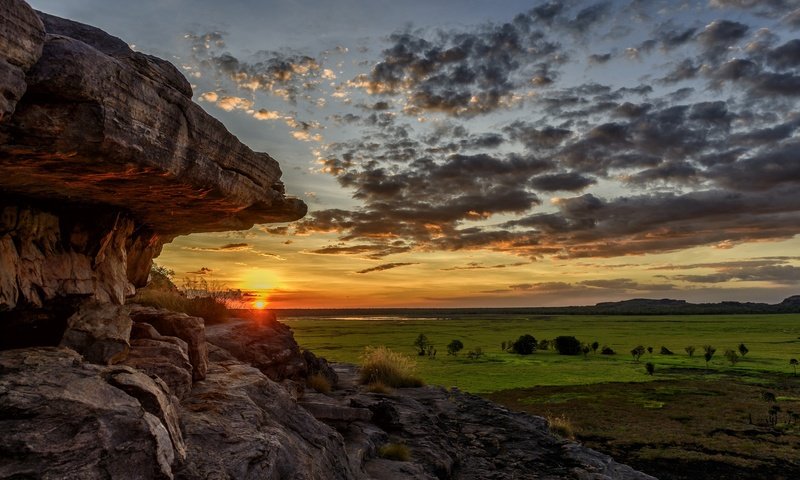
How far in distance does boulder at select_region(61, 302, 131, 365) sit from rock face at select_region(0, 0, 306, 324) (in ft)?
1.45

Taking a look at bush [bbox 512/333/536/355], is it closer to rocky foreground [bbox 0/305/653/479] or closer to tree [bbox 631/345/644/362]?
tree [bbox 631/345/644/362]

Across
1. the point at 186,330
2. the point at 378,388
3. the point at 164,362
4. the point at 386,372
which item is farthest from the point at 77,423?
the point at 386,372

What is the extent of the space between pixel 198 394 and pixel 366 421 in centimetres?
656

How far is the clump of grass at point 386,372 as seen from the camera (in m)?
21.9

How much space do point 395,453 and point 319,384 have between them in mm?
5299

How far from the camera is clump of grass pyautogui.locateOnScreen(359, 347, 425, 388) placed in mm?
21875

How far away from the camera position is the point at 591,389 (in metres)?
38.1

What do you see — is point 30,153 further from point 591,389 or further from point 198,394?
point 591,389

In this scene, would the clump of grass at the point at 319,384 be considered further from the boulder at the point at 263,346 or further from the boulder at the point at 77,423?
the boulder at the point at 77,423

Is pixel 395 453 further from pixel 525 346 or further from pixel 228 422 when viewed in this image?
pixel 525 346

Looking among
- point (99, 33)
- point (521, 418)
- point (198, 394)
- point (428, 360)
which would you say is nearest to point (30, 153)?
point (99, 33)

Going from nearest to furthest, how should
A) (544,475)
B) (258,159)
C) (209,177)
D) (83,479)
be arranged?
(83,479)
(209,177)
(258,159)
(544,475)

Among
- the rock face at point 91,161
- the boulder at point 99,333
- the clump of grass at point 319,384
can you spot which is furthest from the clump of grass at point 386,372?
the boulder at point 99,333

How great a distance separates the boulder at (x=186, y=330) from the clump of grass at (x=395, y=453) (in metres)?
5.16
